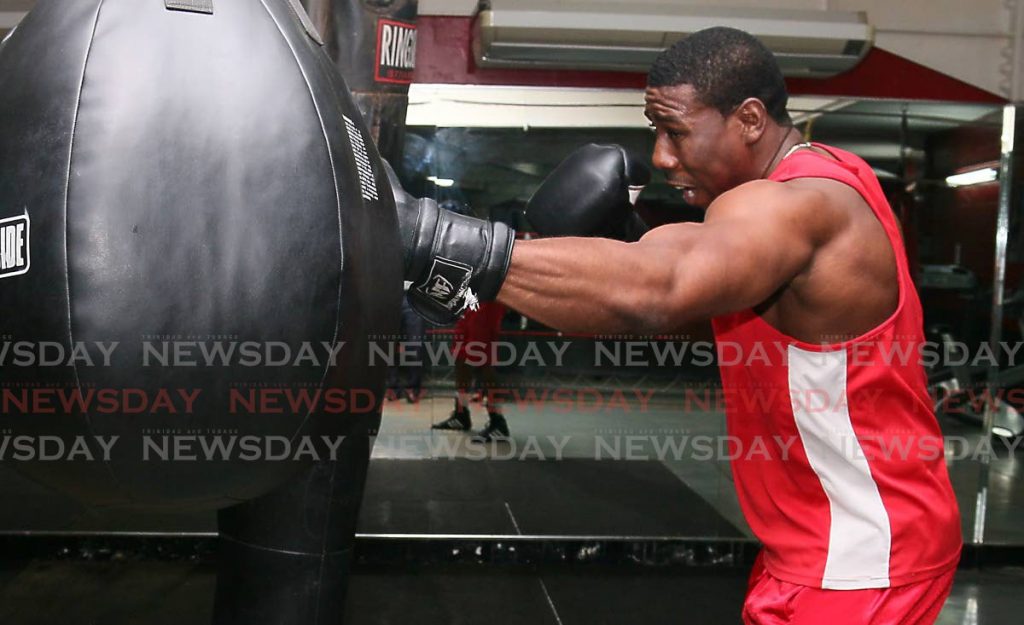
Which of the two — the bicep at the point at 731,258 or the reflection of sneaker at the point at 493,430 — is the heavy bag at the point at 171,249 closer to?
the bicep at the point at 731,258

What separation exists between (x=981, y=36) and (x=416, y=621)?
3.36 m

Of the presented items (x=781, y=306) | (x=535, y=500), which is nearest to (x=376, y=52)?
(x=781, y=306)

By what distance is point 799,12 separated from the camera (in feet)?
12.2

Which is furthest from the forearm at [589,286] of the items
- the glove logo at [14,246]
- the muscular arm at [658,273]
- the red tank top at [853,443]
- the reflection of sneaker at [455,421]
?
the reflection of sneaker at [455,421]

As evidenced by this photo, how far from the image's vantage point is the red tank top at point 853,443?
1.30 meters

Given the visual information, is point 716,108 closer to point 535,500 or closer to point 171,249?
point 171,249

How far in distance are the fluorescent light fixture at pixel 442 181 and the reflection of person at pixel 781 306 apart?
2.45 m

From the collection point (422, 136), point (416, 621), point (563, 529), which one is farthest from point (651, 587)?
point (422, 136)

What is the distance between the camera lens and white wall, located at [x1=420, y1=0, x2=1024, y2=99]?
3988 millimetres

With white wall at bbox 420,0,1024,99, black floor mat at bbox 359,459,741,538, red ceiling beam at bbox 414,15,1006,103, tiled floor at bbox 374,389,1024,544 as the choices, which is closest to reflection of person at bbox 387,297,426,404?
tiled floor at bbox 374,389,1024,544

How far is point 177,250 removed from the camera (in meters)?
0.92

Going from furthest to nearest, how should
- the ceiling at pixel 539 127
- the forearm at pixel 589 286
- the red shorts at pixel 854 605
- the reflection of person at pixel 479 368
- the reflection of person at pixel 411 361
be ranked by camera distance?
the reflection of person at pixel 479 368 → the reflection of person at pixel 411 361 → the ceiling at pixel 539 127 → the red shorts at pixel 854 605 → the forearm at pixel 589 286

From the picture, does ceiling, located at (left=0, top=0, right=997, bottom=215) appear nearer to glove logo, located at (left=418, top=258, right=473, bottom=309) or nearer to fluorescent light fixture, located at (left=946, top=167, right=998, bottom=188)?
fluorescent light fixture, located at (left=946, top=167, right=998, bottom=188)

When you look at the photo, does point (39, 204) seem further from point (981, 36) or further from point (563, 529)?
point (981, 36)
